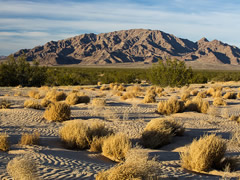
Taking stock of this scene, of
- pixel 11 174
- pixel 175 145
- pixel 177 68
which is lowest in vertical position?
pixel 175 145

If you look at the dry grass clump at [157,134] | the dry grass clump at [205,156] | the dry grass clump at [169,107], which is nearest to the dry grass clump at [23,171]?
the dry grass clump at [205,156]

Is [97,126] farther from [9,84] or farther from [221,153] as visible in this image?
[9,84]

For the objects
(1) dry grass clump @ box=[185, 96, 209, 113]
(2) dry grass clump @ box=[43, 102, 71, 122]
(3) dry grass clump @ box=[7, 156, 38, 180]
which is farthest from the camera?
(1) dry grass clump @ box=[185, 96, 209, 113]

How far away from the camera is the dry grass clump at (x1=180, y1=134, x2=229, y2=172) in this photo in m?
6.44

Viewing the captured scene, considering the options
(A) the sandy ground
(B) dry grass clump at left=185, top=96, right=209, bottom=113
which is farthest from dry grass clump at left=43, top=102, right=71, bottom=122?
(B) dry grass clump at left=185, top=96, right=209, bottom=113

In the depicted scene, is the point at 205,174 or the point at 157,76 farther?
the point at 157,76

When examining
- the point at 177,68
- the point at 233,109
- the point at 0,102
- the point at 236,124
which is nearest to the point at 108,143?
the point at 236,124

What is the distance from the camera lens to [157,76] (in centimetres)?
3241

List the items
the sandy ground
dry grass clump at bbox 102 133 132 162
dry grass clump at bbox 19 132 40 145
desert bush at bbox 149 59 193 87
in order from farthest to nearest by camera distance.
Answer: desert bush at bbox 149 59 193 87 → dry grass clump at bbox 19 132 40 145 → dry grass clump at bbox 102 133 132 162 → the sandy ground

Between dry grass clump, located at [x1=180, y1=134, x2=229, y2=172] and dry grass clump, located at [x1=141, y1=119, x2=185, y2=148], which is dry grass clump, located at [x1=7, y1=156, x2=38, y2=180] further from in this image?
dry grass clump, located at [x1=141, y1=119, x2=185, y2=148]

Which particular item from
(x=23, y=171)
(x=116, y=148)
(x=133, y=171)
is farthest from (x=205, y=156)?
(x=23, y=171)

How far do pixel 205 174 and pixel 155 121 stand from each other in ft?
11.0

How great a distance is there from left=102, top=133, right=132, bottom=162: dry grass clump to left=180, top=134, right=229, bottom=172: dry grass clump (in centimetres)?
145

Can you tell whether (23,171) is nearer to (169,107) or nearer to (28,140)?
(28,140)
